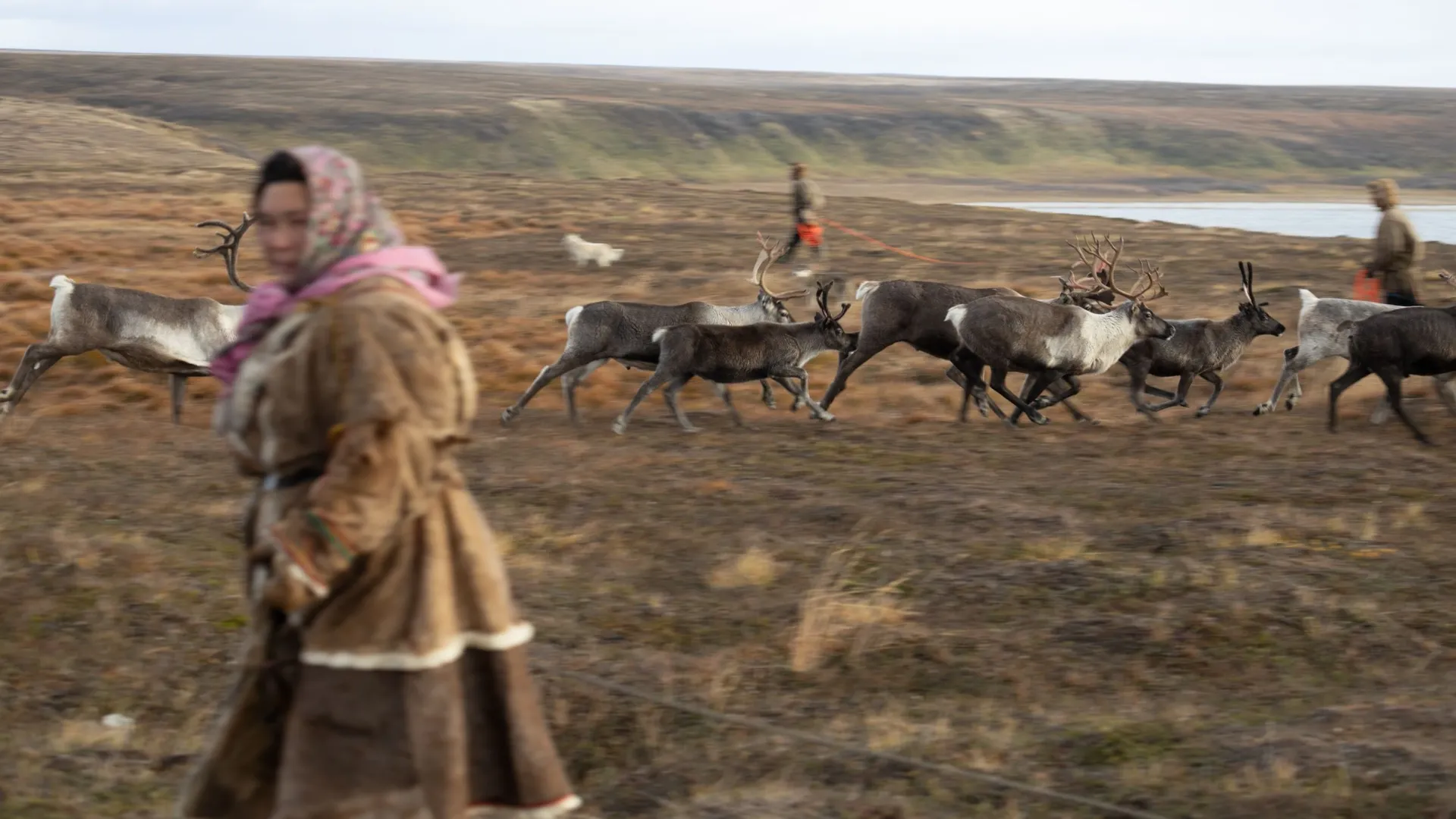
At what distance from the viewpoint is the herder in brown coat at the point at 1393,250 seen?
1377 cm

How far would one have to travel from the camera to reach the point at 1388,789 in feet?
17.1

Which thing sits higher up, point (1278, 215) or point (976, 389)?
point (976, 389)

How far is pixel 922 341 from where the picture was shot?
1442 cm

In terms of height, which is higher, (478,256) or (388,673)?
(388,673)

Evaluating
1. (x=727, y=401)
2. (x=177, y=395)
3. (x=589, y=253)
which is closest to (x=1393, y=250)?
(x=727, y=401)

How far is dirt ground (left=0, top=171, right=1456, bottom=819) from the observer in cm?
561

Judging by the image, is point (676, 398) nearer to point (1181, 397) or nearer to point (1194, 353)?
point (1181, 397)

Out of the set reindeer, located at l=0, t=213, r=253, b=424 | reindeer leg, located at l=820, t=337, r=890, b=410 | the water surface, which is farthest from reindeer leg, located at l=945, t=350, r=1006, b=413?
the water surface

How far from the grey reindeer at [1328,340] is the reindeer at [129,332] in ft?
29.4

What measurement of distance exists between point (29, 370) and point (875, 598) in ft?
28.6

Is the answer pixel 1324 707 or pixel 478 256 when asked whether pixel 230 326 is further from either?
pixel 478 256

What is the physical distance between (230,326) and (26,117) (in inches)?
2478

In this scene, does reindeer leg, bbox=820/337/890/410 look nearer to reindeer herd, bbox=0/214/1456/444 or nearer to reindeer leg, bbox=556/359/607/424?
reindeer herd, bbox=0/214/1456/444

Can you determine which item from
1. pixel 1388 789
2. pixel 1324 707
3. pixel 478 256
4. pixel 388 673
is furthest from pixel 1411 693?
pixel 478 256
